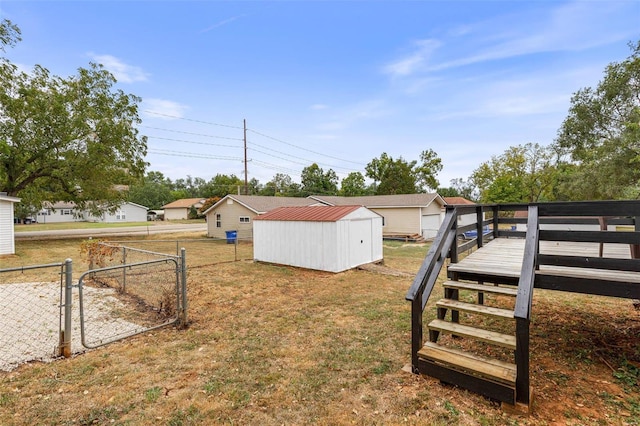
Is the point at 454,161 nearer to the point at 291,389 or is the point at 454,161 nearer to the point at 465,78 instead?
the point at 465,78

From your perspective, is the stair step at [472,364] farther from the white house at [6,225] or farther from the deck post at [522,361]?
the white house at [6,225]

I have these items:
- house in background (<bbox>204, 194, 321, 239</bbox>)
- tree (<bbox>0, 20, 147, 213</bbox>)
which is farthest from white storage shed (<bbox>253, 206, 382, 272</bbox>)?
tree (<bbox>0, 20, 147, 213</bbox>)

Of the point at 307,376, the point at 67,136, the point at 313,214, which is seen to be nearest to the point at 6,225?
the point at 67,136

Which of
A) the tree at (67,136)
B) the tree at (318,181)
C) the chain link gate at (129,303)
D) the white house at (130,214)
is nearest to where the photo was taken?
the chain link gate at (129,303)

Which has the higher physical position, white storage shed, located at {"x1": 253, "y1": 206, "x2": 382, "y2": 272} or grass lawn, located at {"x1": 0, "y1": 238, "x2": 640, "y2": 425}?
white storage shed, located at {"x1": 253, "y1": 206, "x2": 382, "y2": 272}

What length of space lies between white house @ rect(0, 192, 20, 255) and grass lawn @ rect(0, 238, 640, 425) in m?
13.2

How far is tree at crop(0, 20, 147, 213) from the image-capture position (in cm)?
1547

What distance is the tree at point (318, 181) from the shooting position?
49.4 m

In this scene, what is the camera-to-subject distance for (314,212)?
33.6ft

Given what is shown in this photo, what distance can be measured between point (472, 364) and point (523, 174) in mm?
42622

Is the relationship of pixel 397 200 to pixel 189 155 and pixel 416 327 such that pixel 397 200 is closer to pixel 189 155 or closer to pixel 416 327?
pixel 416 327

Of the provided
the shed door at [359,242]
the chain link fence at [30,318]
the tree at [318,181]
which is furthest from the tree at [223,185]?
the chain link fence at [30,318]

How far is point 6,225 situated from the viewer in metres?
12.6

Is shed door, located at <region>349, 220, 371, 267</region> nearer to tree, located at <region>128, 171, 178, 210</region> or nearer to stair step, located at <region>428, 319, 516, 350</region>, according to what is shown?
stair step, located at <region>428, 319, 516, 350</region>
